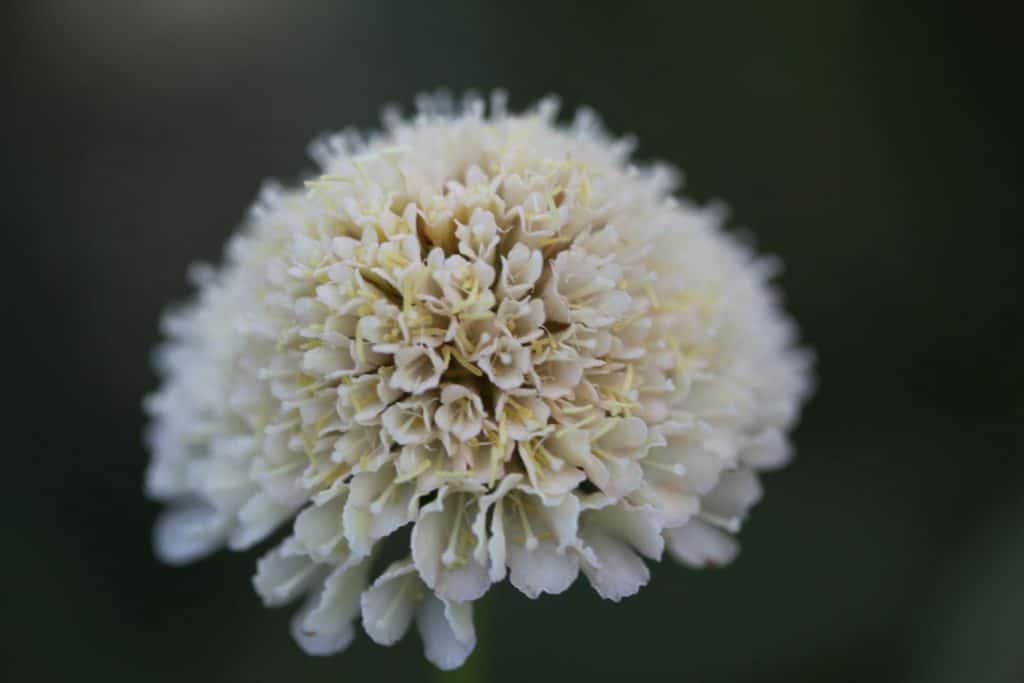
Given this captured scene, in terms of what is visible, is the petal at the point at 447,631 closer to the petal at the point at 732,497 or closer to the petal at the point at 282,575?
the petal at the point at 282,575

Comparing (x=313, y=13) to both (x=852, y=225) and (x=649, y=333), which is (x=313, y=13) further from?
(x=649, y=333)

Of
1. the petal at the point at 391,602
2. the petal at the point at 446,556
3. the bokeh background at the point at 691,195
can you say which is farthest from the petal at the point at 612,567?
the bokeh background at the point at 691,195

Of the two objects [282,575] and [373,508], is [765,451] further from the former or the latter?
[282,575]

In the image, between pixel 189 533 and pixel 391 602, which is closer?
pixel 391 602

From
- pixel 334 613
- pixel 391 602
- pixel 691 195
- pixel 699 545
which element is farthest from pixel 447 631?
pixel 691 195

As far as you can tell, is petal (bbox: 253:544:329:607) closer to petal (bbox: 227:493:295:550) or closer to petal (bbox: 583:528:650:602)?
petal (bbox: 227:493:295:550)

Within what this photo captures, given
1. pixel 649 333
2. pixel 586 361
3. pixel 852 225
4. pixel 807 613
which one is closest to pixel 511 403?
pixel 586 361

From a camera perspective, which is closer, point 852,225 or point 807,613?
point 807,613
